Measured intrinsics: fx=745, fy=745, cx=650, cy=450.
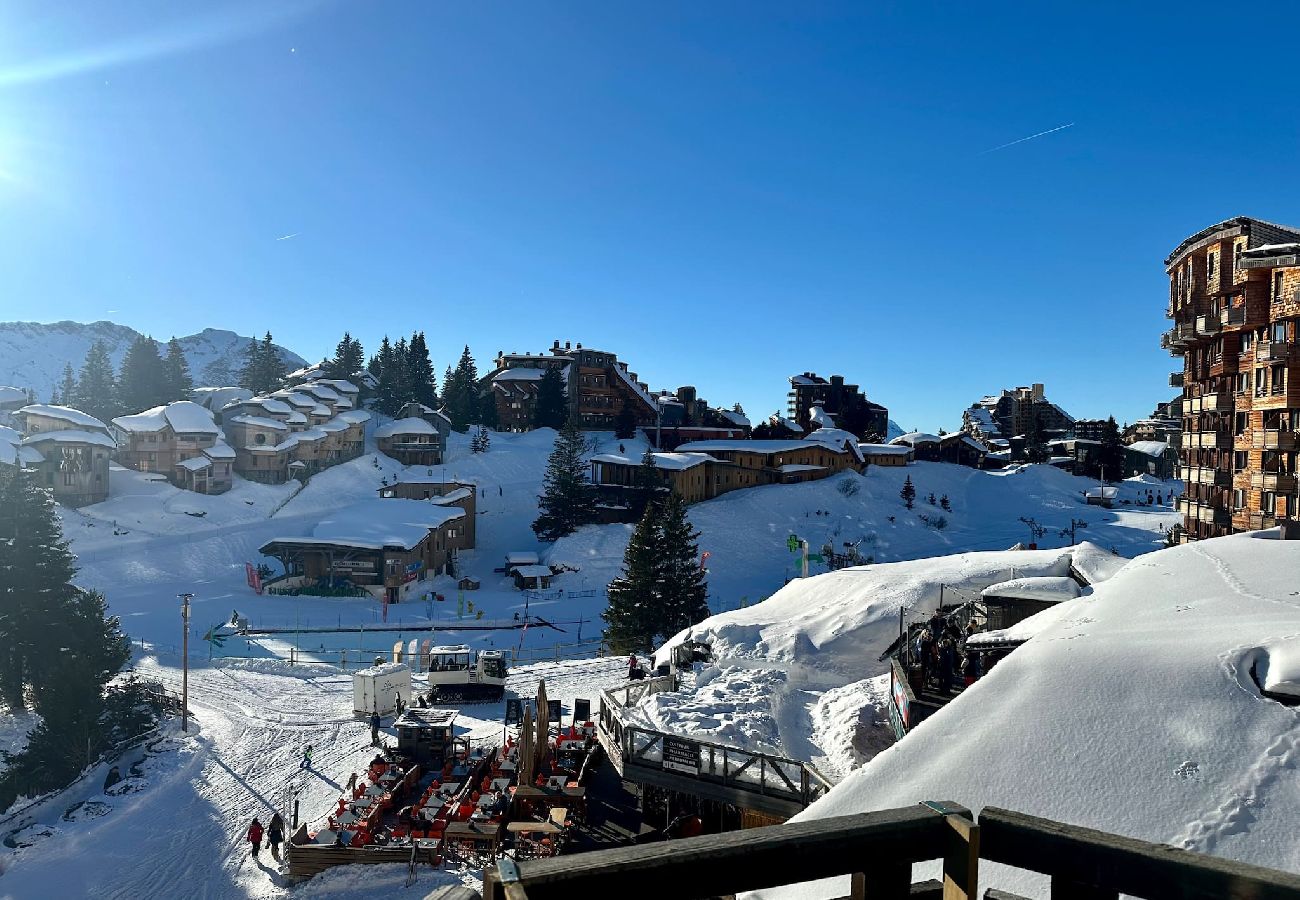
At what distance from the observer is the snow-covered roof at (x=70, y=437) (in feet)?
184

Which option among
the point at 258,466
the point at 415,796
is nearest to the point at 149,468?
the point at 258,466

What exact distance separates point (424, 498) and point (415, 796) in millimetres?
45938

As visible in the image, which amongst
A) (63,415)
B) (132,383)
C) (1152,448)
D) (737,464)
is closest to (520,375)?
(737,464)

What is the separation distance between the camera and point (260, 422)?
220ft

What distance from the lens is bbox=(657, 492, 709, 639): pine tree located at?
37.5 meters

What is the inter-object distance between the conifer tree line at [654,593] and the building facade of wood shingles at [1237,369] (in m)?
22.1

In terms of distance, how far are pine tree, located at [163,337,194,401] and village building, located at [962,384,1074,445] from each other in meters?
105

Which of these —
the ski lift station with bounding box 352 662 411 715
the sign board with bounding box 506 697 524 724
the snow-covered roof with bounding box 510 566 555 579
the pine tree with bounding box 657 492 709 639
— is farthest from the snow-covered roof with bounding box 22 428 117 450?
the sign board with bounding box 506 697 524 724

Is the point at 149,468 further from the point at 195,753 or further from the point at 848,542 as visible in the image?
the point at 848,542

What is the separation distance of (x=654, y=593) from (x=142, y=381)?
242 ft

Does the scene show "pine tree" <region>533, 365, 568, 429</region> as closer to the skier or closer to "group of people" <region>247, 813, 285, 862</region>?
"group of people" <region>247, 813, 285, 862</region>

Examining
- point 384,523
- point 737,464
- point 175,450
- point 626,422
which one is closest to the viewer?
point 384,523

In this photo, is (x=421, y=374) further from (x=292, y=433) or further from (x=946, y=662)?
(x=946, y=662)

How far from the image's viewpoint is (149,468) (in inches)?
2496
